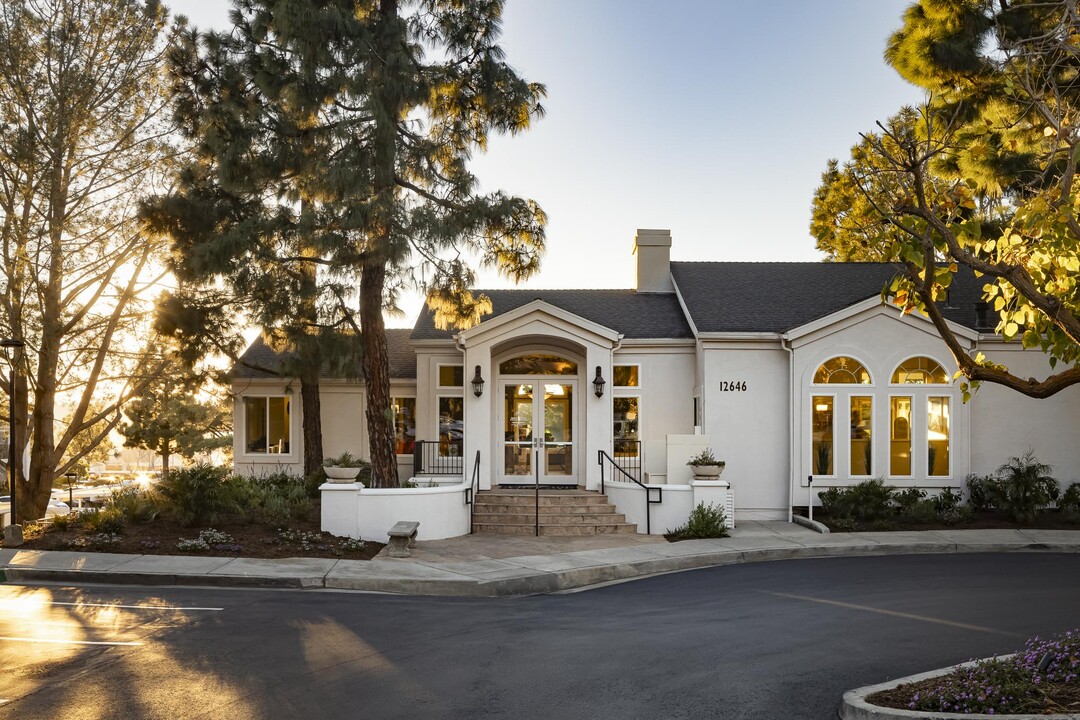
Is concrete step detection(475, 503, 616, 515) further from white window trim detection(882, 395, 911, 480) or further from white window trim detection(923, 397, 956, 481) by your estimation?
white window trim detection(923, 397, 956, 481)

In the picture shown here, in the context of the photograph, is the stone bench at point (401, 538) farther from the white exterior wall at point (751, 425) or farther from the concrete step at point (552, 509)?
the white exterior wall at point (751, 425)

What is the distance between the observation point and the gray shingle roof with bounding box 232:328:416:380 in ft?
67.3

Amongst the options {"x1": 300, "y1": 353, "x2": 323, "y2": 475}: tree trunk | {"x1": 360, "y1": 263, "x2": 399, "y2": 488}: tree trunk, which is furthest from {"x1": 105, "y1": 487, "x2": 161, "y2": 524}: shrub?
{"x1": 300, "y1": 353, "x2": 323, "y2": 475}: tree trunk

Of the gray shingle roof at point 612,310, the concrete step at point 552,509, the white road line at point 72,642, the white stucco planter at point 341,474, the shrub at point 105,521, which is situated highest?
the gray shingle roof at point 612,310

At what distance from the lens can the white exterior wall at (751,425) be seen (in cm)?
1745

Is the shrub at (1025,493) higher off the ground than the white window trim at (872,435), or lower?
lower

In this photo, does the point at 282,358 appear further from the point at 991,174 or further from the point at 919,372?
the point at 991,174

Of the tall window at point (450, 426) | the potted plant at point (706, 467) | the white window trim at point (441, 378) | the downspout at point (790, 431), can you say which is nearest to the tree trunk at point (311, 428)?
the white window trim at point (441, 378)

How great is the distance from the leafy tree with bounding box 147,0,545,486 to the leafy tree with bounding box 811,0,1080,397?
7223 mm

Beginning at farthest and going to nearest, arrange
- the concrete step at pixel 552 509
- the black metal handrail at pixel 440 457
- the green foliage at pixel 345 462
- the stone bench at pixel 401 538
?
the black metal handrail at pixel 440 457 → the green foliage at pixel 345 462 → the concrete step at pixel 552 509 → the stone bench at pixel 401 538

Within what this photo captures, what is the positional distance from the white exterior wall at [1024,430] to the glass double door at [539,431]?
9.02 m

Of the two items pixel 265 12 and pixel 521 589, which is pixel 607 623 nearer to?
pixel 521 589

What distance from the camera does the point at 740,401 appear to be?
17516mm

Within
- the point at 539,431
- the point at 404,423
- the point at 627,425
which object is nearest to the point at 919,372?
the point at 627,425
